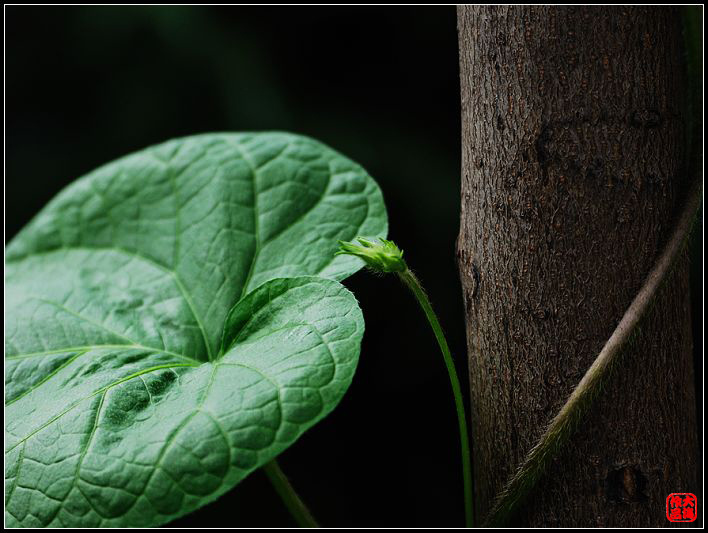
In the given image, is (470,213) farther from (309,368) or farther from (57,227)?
(57,227)

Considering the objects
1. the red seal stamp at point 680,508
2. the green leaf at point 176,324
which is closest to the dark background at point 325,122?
the green leaf at point 176,324

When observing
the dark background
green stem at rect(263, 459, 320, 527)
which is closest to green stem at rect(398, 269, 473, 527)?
green stem at rect(263, 459, 320, 527)

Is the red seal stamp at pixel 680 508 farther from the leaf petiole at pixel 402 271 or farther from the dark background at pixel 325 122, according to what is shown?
the dark background at pixel 325 122

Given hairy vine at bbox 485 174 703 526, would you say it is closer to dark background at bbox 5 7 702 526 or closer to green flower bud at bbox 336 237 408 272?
green flower bud at bbox 336 237 408 272

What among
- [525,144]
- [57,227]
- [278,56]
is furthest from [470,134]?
[278,56]

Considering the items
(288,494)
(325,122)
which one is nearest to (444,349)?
(288,494)
